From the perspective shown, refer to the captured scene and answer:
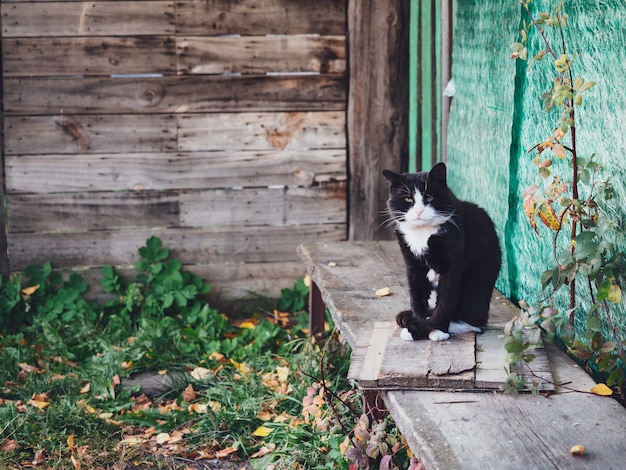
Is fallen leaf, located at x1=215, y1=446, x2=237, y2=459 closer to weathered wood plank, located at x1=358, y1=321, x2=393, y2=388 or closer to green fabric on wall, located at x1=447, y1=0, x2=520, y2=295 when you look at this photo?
weathered wood plank, located at x1=358, y1=321, x2=393, y2=388

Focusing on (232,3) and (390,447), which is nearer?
(390,447)

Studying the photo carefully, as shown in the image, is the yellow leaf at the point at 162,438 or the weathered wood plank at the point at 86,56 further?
the weathered wood plank at the point at 86,56

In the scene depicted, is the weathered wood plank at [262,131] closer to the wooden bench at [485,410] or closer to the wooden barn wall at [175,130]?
the wooden barn wall at [175,130]

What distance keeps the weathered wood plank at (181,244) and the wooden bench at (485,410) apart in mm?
1981

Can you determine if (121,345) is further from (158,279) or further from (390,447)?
(390,447)

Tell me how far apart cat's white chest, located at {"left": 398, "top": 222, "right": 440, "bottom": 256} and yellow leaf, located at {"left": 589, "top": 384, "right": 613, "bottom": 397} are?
75 centimetres

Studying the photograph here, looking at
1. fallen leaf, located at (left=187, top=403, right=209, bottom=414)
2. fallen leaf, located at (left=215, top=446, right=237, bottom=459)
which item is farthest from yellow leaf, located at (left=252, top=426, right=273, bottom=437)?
fallen leaf, located at (left=187, top=403, right=209, bottom=414)

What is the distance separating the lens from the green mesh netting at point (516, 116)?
259 centimetres

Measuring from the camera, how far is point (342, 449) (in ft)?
10.1

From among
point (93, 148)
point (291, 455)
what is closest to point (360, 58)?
point (93, 148)

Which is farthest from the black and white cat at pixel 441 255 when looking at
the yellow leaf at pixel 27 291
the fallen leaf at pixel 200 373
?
the yellow leaf at pixel 27 291

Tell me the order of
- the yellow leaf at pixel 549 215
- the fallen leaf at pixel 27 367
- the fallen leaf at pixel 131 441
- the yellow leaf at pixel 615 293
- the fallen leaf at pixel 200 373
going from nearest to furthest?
the yellow leaf at pixel 615 293
the yellow leaf at pixel 549 215
the fallen leaf at pixel 131 441
the fallen leaf at pixel 200 373
the fallen leaf at pixel 27 367

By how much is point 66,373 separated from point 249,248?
4.83 ft

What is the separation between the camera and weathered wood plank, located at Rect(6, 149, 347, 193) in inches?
203
